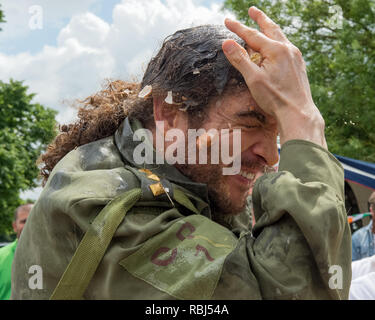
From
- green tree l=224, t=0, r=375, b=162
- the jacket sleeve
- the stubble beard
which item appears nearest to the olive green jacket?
the jacket sleeve

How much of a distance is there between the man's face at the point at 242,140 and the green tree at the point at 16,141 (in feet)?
58.5

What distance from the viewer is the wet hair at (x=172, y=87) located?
6.26 feet

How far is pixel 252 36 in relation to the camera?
1.79m

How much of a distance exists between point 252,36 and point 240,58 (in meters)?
0.11

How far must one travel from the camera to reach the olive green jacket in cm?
142

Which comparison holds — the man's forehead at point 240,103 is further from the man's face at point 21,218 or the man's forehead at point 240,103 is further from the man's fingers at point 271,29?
the man's face at point 21,218

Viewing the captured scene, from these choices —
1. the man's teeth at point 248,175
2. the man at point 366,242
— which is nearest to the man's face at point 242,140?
the man's teeth at point 248,175

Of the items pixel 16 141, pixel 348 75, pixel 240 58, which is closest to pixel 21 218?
pixel 240 58

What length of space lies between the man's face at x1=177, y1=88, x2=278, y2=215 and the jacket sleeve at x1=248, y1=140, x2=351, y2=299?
328 mm

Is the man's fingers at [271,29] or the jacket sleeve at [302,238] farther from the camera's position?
the man's fingers at [271,29]

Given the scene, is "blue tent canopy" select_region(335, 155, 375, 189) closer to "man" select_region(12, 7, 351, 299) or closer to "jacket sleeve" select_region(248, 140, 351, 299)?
"man" select_region(12, 7, 351, 299)

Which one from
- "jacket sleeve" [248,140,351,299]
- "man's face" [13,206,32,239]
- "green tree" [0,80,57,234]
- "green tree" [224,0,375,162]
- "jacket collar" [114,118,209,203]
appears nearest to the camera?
"jacket sleeve" [248,140,351,299]

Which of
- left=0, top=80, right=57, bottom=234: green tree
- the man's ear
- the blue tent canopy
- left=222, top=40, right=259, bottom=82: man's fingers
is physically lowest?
left=0, top=80, right=57, bottom=234: green tree
